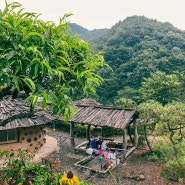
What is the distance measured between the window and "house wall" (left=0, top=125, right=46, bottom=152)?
0.26 metres

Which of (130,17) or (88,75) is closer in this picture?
(88,75)

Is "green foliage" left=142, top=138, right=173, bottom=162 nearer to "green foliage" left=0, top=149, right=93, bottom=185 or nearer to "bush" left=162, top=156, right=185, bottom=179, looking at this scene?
"bush" left=162, top=156, right=185, bottom=179

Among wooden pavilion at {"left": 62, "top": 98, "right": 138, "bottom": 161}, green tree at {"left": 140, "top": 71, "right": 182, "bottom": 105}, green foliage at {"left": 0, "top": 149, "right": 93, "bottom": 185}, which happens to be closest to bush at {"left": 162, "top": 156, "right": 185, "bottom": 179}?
wooden pavilion at {"left": 62, "top": 98, "right": 138, "bottom": 161}

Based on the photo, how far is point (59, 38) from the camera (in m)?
3.89

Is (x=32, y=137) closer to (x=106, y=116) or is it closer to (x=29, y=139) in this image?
(x=29, y=139)

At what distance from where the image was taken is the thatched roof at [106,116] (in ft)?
45.1

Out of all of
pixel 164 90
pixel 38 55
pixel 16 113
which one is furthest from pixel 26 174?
pixel 164 90

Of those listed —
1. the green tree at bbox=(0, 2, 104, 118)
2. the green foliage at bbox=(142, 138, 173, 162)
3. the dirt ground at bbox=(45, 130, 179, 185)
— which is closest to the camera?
the green tree at bbox=(0, 2, 104, 118)

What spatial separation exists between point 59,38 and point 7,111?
1187 centimetres

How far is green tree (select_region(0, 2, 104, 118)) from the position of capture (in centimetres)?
335

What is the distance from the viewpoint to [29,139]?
15969mm

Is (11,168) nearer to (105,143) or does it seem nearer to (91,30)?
(105,143)

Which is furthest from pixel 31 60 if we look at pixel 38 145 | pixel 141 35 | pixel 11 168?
pixel 141 35

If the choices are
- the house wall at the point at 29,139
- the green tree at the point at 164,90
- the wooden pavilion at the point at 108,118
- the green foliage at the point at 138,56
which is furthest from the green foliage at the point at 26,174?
the green foliage at the point at 138,56
